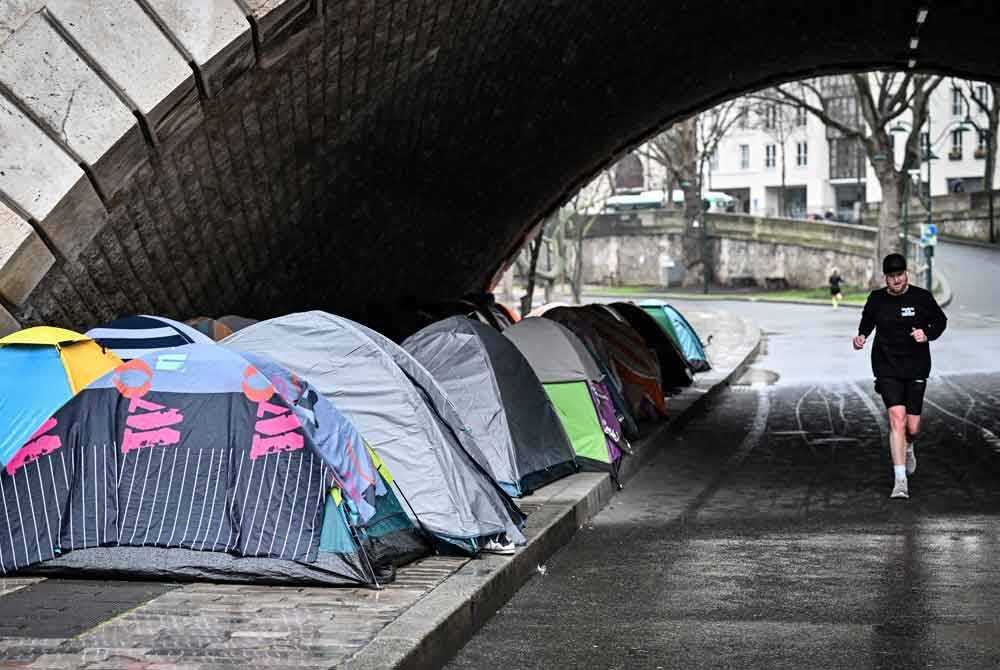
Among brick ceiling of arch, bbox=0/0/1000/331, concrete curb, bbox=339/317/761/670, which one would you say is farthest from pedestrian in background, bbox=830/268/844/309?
concrete curb, bbox=339/317/761/670

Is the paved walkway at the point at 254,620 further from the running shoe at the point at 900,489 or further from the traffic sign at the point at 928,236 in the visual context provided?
the traffic sign at the point at 928,236

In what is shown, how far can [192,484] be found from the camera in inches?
345

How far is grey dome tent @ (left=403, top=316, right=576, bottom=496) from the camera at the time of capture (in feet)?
39.1

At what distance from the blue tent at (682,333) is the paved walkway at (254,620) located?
700 inches

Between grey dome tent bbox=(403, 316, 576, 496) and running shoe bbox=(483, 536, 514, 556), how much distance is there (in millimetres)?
2243

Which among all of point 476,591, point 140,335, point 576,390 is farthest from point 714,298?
point 476,591

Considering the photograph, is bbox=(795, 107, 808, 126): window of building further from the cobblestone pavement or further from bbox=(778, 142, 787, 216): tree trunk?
the cobblestone pavement

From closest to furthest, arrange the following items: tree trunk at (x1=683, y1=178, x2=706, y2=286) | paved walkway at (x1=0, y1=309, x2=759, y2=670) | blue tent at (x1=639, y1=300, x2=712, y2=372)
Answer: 1. paved walkway at (x1=0, y1=309, x2=759, y2=670)
2. blue tent at (x1=639, y1=300, x2=712, y2=372)
3. tree trunk at (x1=683, y1=178, x2=706, y2=286)

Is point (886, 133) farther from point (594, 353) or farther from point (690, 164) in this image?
point (594, 353)

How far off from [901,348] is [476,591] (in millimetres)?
5653

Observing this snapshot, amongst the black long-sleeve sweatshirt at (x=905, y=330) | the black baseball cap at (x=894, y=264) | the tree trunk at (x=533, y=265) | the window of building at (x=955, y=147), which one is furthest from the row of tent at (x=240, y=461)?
the window of building at (x=955, y=147)

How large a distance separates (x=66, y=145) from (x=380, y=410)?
8.72ft

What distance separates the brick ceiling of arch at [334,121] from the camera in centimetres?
949

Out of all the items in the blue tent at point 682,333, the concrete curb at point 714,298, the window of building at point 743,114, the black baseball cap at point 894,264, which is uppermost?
the window of building at point 743,114
